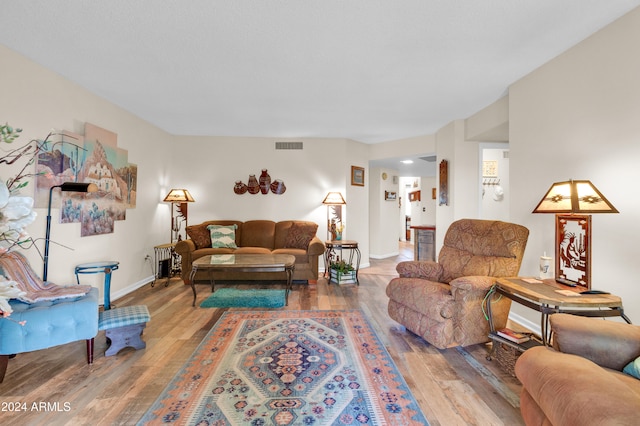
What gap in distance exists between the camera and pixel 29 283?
2.42 metres

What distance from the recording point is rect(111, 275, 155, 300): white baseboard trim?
4027mm

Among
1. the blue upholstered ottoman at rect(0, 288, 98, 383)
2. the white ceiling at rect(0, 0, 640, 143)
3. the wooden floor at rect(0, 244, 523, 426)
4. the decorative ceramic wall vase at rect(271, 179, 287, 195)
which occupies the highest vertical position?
the white ceiling at rect(0, 0, 640, 143)

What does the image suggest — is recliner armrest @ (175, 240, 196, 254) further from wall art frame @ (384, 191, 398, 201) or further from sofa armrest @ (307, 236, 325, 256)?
wall art frame @ (384, 191, 398, 201)

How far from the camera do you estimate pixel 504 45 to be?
2.60 m

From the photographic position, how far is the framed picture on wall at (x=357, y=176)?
5.95m

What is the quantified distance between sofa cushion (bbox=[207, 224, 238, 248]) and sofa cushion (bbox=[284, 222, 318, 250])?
92cm

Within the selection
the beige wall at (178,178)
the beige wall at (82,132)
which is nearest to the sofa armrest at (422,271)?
the beige wall at (178,178)

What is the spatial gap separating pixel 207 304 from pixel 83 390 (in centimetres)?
177

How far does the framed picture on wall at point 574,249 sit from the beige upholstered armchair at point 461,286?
12.9 inches

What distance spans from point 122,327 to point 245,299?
5.24ft

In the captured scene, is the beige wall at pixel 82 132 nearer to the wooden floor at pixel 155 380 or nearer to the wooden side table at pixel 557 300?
the wooden floor at pixel 155 380

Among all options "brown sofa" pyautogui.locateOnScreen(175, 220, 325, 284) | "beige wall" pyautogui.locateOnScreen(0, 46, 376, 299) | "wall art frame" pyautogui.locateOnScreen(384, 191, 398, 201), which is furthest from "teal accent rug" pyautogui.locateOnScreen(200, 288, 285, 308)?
"wall art frame" pyautogui.locateOnScreen(384, 191, 398, 201)

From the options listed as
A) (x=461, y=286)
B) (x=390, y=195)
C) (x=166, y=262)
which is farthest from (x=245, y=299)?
(x=390, y=195)

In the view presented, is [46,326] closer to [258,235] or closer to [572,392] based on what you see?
[572,392]
